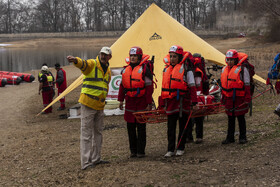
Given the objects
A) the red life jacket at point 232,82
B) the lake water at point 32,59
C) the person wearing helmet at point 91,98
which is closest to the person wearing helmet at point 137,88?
the person wearing helmet at point 91,98

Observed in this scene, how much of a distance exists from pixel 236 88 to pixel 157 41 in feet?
19.2

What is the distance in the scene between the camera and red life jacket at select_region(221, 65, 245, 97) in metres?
6.41

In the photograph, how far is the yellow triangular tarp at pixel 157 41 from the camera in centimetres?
1184

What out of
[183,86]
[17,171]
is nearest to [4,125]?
[17,171]

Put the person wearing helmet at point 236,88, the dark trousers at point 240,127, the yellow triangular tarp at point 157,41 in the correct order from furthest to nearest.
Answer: the yellow triangular tarp at point 157,41
the dark trousers at point 240,127
the person wearing helmet at point 236,88

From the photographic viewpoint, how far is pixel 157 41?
473 inches

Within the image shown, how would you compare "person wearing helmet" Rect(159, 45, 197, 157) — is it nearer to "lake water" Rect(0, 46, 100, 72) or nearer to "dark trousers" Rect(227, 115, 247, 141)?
"dark trousers" Rect(227, 115, 247, 141)

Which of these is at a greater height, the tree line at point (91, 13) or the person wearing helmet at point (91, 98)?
the tree line at point (91, 13)

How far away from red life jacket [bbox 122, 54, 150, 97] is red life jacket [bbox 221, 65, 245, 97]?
1.45 m

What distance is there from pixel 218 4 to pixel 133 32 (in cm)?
8636

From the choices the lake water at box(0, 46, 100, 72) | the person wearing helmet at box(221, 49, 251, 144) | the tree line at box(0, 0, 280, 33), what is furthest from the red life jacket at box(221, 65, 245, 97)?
the tree line at box(0, 0, 280, 33)

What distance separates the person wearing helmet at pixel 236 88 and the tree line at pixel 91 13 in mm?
77713

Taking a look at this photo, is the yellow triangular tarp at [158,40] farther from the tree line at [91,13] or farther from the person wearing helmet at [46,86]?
the tree line at [91,13]

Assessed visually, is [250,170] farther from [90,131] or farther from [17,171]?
[17,171]
